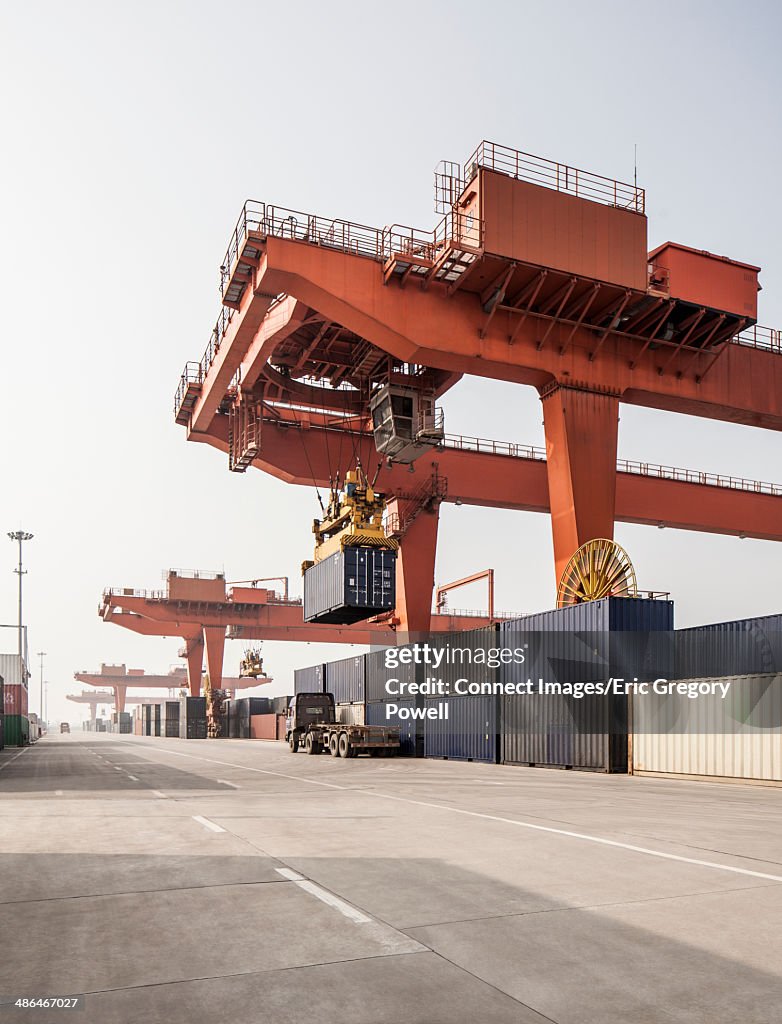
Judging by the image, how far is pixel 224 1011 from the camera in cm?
439

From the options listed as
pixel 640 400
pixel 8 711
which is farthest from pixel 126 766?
pixel 8 711

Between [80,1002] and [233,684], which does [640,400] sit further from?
[233,684]

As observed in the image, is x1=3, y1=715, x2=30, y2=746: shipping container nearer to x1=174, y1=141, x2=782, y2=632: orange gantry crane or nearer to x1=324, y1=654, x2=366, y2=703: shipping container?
x1=324, y1=654, x2=366, y2=703: shipping container

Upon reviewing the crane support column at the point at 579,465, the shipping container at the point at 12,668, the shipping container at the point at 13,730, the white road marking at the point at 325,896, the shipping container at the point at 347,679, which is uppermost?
the crane support column at the point at 579,465

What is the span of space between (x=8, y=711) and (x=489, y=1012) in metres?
68.5

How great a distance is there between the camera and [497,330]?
29.8 meters

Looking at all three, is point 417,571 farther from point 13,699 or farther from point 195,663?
point 195,663

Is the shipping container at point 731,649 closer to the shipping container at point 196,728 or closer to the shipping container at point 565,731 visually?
the shipping container at point 565,731

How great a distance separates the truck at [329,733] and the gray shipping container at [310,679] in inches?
320

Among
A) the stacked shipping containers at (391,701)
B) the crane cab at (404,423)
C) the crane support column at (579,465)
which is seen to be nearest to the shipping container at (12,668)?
the stacked shipping containers at (391,701)

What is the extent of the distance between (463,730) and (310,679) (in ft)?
77.2

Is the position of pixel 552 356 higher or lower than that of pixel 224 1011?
higher

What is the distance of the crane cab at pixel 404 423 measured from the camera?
33.8m

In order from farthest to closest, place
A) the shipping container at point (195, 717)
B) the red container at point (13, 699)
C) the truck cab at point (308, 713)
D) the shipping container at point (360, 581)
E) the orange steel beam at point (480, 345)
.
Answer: the shipping container at point (195, 717), the red container at point (13, 699), the truck cab at point (308, 713), the shipping container at point (360, 581), the orange steel beam at point (480, 345)
